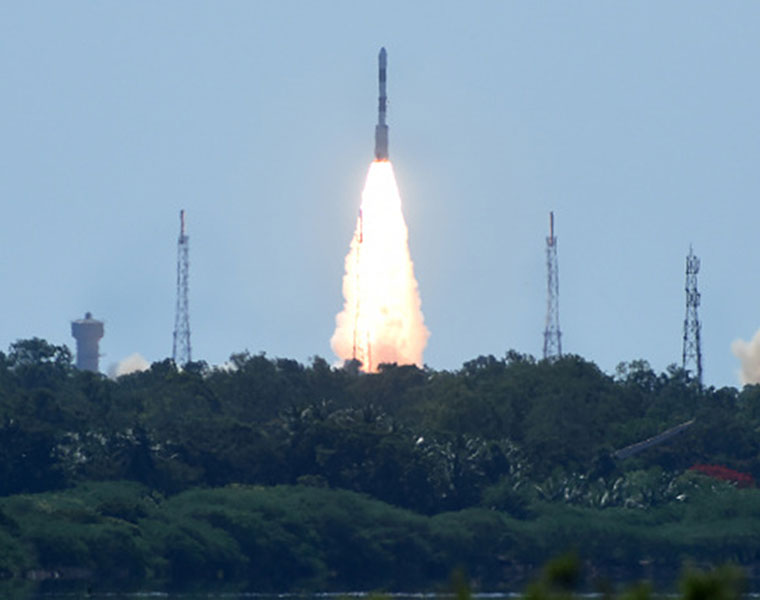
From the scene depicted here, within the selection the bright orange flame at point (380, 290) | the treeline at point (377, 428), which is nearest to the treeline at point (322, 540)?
the treeline at point (377, 428)

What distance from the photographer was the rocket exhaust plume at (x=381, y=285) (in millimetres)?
152250

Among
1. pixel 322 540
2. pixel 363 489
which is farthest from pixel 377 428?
pixel 322 540

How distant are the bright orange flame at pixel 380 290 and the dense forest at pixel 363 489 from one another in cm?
1234

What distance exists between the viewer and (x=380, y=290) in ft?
538

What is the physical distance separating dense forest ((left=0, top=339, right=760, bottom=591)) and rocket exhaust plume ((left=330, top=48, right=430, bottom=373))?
40.9 ft

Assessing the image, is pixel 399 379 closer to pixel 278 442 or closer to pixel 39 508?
pixel 278 442

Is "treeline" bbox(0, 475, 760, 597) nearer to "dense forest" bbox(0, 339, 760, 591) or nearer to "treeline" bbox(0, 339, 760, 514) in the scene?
"dense forest" bbox(0, 339, 760, 591)

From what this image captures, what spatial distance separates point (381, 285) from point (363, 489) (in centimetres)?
3925

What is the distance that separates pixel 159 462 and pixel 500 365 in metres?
52.3

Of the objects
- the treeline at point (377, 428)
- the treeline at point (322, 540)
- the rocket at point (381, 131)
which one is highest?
the rocket at point (381, 131)

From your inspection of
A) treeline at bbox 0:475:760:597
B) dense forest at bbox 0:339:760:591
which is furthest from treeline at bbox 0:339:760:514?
treeline at bbox 0:475:760:597

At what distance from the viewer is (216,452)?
413 ft

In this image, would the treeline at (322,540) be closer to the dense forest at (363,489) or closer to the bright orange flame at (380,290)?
the dense forest at (363,489)

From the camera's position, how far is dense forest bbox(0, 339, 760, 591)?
11425cm
